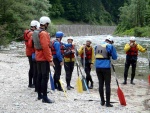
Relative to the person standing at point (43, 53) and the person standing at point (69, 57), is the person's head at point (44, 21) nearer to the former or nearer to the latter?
the person standing at point (43, 53)

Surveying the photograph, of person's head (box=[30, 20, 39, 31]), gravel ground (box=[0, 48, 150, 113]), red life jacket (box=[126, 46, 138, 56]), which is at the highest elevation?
person's head (box=[30, 20, 39, 31])

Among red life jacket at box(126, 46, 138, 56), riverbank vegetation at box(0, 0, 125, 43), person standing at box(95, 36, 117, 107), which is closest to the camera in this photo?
person standing at box(95, 36, 117, 107)

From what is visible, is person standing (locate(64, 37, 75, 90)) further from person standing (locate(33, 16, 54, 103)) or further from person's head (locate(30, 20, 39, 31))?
person standing (locate(33, 16, 54, 103))

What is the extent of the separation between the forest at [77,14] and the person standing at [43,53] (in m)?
24.9

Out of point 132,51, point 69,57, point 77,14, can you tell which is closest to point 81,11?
point 77,14

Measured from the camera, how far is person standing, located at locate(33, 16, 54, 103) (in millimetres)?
9195

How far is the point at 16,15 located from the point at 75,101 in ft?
114

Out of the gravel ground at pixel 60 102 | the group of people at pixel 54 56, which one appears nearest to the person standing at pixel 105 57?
the group of people at pixel 54 56

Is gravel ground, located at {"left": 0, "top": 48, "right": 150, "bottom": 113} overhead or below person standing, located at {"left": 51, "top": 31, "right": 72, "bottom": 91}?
below

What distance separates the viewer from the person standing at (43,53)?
9195 mm

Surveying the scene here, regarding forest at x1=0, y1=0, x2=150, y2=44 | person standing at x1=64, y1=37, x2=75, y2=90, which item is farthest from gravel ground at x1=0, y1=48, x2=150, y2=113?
forest at x1=0, y1=0, x2=150, y2=44

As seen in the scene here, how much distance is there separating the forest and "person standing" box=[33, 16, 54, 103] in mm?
24854

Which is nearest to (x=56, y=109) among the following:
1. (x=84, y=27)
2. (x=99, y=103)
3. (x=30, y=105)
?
(x=30, y=105)

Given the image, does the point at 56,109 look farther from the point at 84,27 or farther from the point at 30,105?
the point at 84,27
